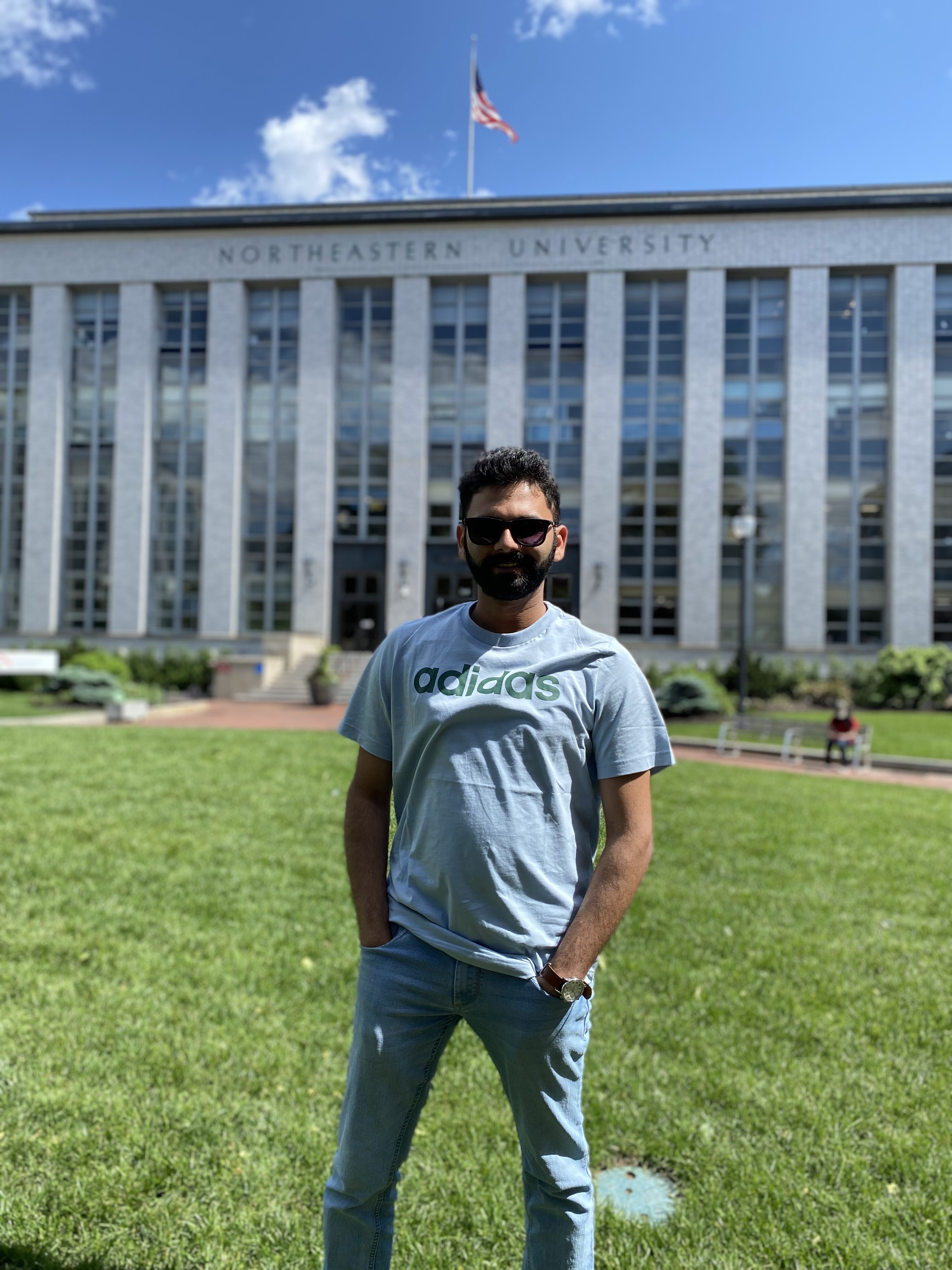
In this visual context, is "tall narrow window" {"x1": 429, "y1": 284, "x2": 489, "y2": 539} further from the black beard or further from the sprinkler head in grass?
the black beard

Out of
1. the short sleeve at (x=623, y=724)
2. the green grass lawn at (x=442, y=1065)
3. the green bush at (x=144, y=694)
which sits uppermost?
the short sleeve at (x=623, y=724)

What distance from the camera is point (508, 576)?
6.50 feet

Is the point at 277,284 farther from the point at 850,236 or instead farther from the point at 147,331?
the point at 850,236

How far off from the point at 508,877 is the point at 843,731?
12.9 m

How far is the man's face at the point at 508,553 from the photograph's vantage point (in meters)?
1.98

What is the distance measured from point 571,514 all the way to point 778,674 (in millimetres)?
10411

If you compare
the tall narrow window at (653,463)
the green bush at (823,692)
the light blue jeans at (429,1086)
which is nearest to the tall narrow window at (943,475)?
the green bush at (823,692)

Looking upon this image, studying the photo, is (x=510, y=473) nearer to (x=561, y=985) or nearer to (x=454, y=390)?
(x=561, y=985)

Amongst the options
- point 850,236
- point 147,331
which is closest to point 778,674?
point 850,236

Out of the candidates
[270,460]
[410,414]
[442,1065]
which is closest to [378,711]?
[442,1065]

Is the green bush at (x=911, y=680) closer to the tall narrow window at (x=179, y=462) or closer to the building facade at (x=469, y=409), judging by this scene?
the building facade at (x=469, y=409)

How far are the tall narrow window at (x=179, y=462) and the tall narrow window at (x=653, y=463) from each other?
18075 mm

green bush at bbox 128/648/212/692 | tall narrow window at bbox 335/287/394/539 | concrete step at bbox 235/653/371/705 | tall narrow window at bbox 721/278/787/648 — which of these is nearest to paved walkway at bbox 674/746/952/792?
concrete step at bbox 235/653/371/705

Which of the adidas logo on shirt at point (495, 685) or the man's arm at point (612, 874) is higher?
the adidas logo on shirt at point (495, 685)
